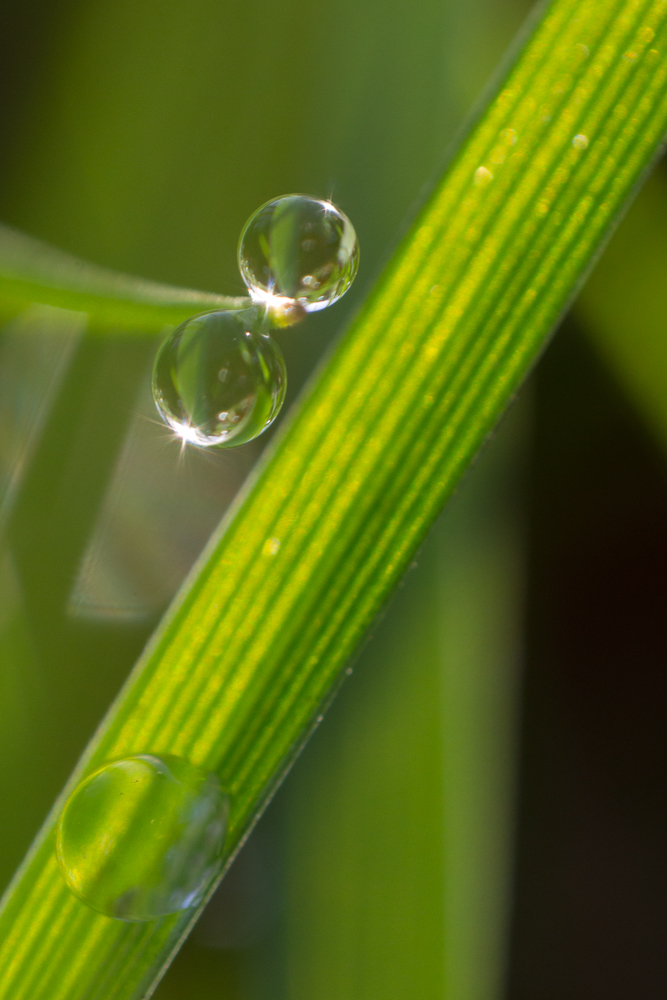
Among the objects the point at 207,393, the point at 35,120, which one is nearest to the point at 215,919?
the point at 207,393

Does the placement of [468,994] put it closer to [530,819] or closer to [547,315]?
[530,819]

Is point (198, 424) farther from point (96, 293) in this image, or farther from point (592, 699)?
point (592, 699)

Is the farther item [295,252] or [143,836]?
[295,252]

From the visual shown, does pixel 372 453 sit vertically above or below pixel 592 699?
above

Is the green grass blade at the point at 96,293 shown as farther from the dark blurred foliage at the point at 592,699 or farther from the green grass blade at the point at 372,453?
the dark blurred foliage at the point at 592,699

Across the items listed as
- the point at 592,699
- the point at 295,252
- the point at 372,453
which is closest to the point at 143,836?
the point at 372,453
